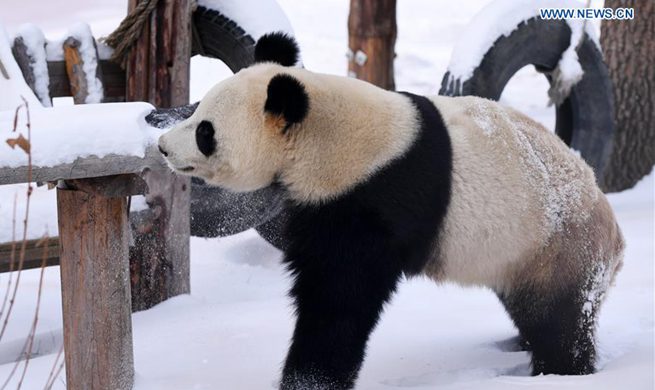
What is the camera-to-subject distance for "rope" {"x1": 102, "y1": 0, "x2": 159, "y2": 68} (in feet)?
13.8

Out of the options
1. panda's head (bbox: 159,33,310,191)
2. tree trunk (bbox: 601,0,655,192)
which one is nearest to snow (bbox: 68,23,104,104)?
panda's head (bbox: 159,33,310,191)

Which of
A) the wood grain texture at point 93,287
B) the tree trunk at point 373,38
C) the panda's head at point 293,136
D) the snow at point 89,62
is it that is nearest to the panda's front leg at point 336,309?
the panda's head at point 293,136

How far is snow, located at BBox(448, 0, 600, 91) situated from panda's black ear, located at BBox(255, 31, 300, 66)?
2531 mm

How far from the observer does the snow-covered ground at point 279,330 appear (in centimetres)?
320

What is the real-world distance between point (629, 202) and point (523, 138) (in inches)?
140

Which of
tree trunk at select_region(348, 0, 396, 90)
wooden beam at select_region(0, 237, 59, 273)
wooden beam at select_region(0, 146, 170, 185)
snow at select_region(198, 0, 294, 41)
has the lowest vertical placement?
wooden beam at select_region(0, 237, 59, 273)

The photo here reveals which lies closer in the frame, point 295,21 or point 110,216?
point 110,216

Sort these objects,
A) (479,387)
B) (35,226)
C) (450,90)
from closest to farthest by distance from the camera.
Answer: (479,387)
(35,226)
(450,90)

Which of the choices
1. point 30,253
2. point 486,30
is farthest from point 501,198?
point 486,30

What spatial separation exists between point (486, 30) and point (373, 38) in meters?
2.66

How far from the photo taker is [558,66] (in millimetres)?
6043

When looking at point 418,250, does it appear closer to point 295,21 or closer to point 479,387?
point 479,387

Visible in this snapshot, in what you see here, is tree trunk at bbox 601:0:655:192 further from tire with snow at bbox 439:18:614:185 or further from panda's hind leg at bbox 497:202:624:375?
panda's hind leg at bbox 497:202:624:375

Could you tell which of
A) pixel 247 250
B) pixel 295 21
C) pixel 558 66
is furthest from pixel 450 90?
pixel 295 21
